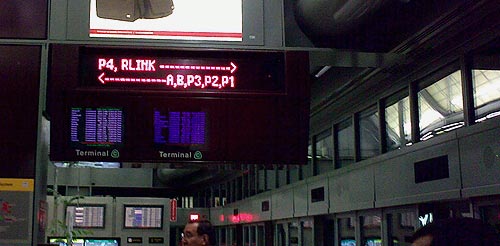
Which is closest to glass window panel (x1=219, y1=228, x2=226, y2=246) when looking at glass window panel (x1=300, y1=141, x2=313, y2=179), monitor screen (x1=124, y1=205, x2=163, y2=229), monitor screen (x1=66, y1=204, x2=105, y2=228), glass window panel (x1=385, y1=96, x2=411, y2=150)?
monitor screen (x1=124, y1=205, x2=163, y2=229)

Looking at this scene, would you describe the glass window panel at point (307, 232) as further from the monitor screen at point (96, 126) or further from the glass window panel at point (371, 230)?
the monitor screen at point (96, 126)

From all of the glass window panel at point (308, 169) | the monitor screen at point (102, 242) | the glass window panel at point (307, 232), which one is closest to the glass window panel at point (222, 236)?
the monitor screen at point (102, 242)

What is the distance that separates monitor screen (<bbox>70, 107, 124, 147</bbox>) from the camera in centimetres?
400

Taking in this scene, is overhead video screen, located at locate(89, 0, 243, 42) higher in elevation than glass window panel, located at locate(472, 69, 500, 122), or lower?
higher

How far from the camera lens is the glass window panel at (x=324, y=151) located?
919 centimetres

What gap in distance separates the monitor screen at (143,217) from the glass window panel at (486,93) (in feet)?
26.5

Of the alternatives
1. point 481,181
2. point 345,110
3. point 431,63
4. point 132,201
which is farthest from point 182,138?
point 132,201

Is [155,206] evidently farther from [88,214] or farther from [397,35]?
[397,35]

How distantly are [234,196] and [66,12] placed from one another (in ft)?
43.0

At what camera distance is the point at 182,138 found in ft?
13.3

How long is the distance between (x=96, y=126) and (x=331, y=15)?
5.89ft

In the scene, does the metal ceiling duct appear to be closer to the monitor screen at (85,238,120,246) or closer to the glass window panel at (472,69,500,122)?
the glass window panel at (472,69,500,122)

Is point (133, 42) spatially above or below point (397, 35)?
below

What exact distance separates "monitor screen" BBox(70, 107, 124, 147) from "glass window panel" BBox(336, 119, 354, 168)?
4615mm
